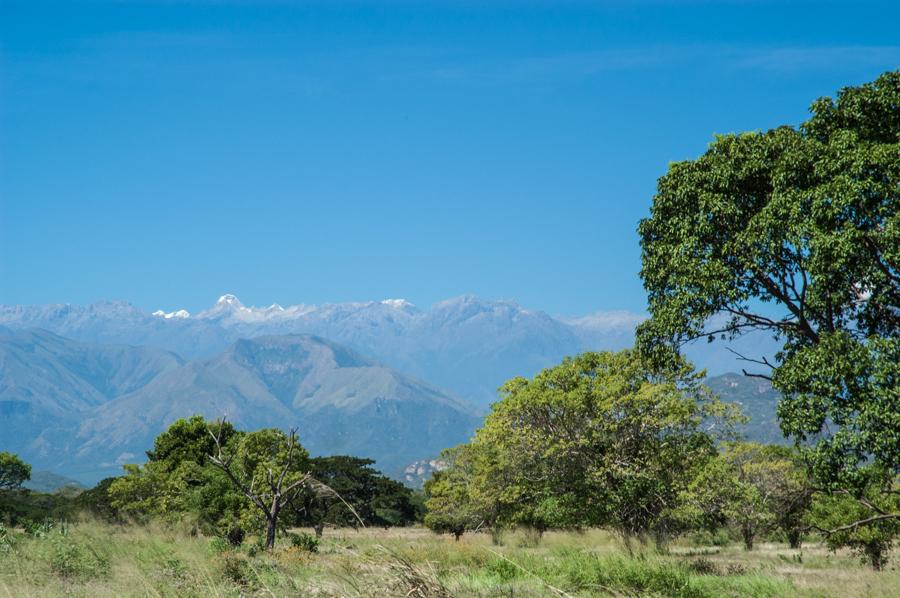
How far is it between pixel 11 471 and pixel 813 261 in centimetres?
7190

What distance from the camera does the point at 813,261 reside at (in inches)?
598

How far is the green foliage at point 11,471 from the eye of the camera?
65688 mm

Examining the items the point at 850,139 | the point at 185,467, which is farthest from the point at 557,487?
the point at 185,467

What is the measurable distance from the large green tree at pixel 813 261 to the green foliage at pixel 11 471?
65728mm

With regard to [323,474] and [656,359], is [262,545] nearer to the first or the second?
[656,359]

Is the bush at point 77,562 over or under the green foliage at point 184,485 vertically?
under

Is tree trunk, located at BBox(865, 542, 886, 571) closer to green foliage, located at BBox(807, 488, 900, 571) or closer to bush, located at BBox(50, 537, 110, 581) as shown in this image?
green foliage, located at BBox(807, 488, 900, 571)

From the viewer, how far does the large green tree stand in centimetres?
1476

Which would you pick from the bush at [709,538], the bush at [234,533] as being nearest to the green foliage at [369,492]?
the bush at [709,538]

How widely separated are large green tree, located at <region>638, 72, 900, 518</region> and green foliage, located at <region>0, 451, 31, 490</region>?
65728 mm

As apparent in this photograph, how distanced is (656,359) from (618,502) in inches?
417

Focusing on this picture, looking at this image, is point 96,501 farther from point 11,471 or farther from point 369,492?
point 369,492

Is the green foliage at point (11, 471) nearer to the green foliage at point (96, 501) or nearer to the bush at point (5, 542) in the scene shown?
the green foliage at point (96, 501)

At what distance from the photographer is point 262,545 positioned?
26141 mm
